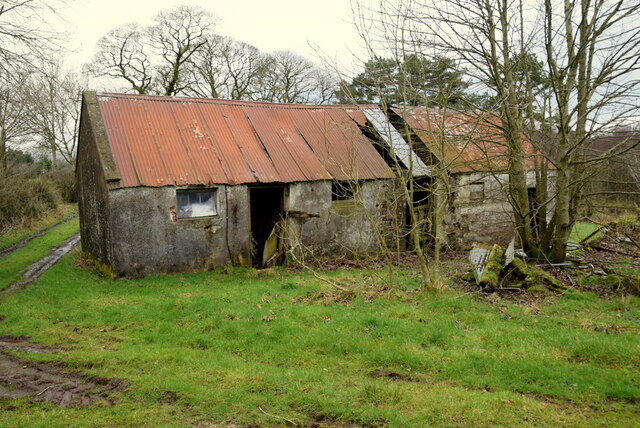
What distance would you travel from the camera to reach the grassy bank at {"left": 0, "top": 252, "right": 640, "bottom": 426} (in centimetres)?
532

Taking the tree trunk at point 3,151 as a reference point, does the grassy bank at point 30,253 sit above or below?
below

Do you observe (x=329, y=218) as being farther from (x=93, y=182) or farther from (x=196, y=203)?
(x=93, y=182)

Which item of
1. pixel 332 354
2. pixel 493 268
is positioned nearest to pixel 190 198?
pixel 332 354

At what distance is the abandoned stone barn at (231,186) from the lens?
12.5 m

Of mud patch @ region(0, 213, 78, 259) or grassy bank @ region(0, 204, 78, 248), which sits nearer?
mud patch @ region(0, 213, 78, 259)

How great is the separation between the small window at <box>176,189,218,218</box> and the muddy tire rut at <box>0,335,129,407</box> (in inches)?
245

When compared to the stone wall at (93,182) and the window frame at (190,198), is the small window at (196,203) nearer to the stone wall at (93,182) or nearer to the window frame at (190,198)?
the window frame at (190,198)

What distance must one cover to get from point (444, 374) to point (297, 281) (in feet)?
20.7

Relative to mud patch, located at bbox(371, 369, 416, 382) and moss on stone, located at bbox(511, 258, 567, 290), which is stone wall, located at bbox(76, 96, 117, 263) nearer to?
mud patch, located at bbox(371, 369, 416, 382)

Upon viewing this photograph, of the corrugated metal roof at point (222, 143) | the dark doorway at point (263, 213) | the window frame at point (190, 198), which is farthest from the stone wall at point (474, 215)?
the window frame at point (190, 198)

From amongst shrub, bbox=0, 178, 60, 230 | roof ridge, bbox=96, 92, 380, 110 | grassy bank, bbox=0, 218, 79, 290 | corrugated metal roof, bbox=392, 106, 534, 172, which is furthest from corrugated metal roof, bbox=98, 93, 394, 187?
shrub, bbox=0, 178, 60, 230

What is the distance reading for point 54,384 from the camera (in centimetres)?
636

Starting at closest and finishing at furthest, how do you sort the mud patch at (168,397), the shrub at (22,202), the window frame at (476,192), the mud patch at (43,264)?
the mud patch at (168,397), the mud patch at (43,264), the window frame at (476,192), the shrub at (22,202)

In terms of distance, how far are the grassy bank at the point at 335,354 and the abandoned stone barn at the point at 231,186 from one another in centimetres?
212
